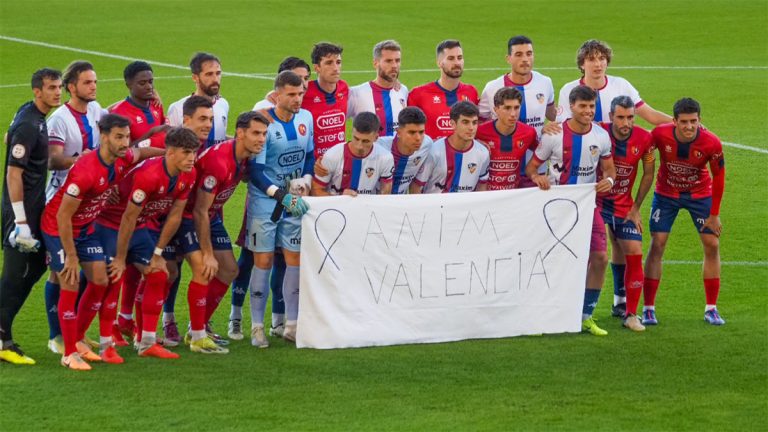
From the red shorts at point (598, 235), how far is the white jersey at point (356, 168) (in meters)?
1.72

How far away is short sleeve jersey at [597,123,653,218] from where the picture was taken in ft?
33.8

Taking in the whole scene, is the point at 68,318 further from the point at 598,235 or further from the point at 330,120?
the point at 598,235

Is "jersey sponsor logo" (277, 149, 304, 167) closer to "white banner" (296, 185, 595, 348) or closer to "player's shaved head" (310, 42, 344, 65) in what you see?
"white banner" (296, 185, 595, 348)

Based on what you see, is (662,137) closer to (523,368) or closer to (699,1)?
Result: (523,368)

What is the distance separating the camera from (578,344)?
980 cm

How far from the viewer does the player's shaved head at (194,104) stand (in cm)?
933

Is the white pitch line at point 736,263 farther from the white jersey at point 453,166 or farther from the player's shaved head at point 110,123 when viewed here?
the player's shaved head at point 110,123

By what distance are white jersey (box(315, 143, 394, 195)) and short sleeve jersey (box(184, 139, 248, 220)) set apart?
64 cm

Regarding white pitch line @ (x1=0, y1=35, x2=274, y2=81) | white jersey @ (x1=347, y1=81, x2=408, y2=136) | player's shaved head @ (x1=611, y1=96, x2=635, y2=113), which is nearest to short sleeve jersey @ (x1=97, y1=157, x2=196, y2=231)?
white jersey @ (x1=347, y1=81, x2=408, y2=136)

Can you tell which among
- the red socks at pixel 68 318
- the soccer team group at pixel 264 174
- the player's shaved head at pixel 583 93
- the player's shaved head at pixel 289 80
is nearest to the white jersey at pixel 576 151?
the soccer team group at pixel 264 174

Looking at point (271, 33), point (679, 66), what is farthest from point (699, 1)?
point (271, 33)

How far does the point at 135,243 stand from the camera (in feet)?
30.2

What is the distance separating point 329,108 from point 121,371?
2.89 m

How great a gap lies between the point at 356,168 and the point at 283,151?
57cm
